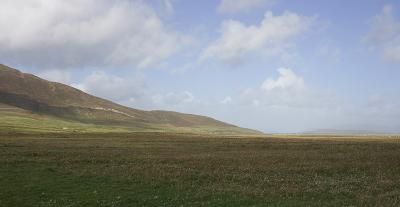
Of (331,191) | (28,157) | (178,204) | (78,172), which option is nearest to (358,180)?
(331,191)

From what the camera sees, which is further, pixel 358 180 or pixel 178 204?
pixel 358 180

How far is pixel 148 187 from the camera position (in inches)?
1166

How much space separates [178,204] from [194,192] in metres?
3.59

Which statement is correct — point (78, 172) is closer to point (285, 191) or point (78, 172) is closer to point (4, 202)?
point (4, 202)

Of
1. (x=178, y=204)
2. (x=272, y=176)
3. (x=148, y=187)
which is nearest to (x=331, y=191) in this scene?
(x=272, y=176)

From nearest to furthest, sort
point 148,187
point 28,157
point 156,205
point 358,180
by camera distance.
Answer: point 156,205 → point 148,187 → point 358,180 → point 28,157

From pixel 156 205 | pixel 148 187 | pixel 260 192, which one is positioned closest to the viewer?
pixel 156 205

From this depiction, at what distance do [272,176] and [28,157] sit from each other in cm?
2559

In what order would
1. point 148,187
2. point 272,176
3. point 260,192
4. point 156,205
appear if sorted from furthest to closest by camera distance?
1. point 272,176
2. point 148,187
3. point 260,192
4. point 156,205

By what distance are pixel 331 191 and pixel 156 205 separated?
10.9m

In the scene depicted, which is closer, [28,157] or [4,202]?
[4,202]

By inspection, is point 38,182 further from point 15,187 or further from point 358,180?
point 358,180

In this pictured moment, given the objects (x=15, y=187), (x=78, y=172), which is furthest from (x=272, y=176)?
(x=15, y=187)

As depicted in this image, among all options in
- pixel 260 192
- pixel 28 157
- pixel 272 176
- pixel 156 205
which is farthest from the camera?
pixel 28 157
